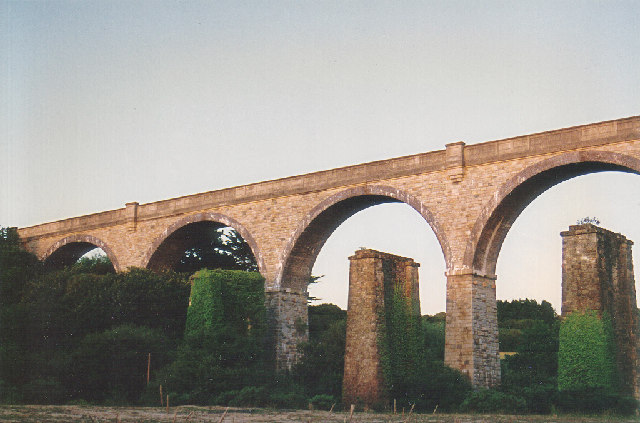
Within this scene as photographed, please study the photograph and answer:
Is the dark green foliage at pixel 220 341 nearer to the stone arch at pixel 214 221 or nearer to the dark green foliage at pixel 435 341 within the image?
the stone arch at pixel 214 221

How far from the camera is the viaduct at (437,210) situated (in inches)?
888

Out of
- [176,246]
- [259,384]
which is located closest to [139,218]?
[176,246]

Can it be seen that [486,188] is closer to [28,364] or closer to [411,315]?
[411,315]

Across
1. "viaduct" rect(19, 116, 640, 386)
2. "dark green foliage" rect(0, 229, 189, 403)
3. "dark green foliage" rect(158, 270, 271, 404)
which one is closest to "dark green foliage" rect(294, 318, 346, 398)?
"dark green foliage" rect(158, 270, 271, 404)

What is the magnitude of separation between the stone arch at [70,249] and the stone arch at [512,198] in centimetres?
1724

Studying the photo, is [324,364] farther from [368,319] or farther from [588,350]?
[588,350]

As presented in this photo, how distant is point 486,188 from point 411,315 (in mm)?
4392

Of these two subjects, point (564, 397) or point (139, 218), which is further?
point (139, 218)

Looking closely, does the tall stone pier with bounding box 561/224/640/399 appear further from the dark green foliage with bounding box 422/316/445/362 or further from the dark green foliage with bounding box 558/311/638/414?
the dark green foliage with bounding box 422/316/445/362

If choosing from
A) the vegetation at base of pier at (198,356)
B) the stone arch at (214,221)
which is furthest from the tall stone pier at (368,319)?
the stone arch at (214,221)

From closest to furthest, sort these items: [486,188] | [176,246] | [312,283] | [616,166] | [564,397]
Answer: [564,397], [616,166], [486,188], [176,246], [312,283]

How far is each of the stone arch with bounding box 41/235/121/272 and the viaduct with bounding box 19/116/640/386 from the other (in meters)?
2.87

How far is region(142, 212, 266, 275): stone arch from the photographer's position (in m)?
28.9

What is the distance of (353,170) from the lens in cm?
2695
